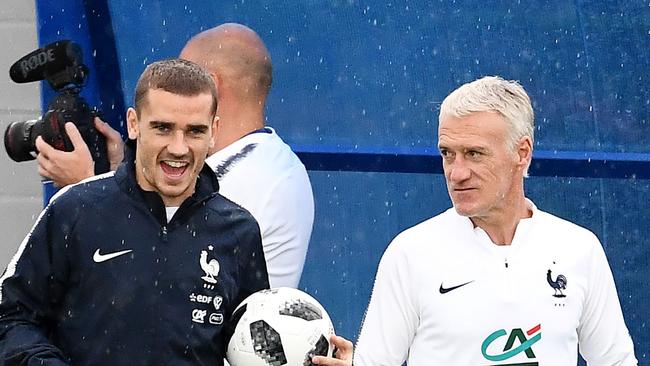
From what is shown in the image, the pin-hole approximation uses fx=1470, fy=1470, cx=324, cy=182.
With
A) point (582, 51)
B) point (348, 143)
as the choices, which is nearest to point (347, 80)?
point (348, 143)

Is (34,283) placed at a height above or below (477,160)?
below

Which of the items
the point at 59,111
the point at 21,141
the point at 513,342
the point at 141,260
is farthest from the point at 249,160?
the point at 513,342

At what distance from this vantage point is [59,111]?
4234 mm

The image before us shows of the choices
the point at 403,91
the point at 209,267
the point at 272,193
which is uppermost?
the point at 403,91

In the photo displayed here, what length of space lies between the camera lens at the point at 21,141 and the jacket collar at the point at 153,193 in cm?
101

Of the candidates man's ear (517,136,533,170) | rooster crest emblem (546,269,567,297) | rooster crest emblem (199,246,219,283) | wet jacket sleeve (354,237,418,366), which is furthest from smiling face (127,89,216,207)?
rooster crest emblem (546,269,567,297)

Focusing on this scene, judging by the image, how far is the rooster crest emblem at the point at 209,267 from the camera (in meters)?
3.27

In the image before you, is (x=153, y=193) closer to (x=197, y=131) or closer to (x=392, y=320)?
(x=197, y=131)

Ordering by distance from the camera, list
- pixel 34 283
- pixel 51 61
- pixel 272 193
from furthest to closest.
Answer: pixel 51 61 → pixel 272 193 → pixel 34 283

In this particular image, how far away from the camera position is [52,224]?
3.21m

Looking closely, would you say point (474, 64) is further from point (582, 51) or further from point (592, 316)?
point (592, 316)

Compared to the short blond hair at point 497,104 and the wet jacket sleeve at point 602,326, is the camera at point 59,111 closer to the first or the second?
the short blond hair at point 497,104

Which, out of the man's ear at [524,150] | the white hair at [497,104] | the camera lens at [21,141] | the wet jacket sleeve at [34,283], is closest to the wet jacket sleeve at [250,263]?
the wet jacket sleeve at [34,283]

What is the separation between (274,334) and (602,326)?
75 cm
